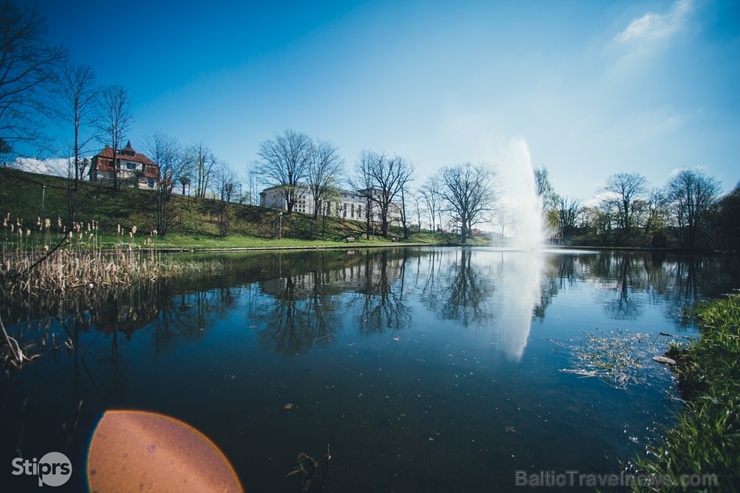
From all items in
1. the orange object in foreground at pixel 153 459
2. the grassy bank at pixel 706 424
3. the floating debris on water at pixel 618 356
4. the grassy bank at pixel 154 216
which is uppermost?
the grassy bank at pixel 154 216

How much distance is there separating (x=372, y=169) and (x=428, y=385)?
53.0m

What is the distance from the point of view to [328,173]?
1885 inches

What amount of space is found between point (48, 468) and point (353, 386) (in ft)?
10.4

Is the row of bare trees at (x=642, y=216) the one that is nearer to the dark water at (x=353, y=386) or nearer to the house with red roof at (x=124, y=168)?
the dark water at (x=353, y=386)

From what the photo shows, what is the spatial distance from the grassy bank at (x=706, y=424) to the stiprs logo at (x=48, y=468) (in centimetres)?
498

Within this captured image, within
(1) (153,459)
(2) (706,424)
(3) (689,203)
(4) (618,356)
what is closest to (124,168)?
(1) (153,459)

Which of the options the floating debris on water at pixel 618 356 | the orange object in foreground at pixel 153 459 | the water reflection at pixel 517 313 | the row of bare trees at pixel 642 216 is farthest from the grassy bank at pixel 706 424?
the row of bare trees at pixel 642 216

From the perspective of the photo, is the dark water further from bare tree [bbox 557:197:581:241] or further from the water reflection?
bare tree [bbox 557:197:581:241]

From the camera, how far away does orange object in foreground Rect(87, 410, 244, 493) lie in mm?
2441

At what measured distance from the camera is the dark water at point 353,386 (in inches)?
110

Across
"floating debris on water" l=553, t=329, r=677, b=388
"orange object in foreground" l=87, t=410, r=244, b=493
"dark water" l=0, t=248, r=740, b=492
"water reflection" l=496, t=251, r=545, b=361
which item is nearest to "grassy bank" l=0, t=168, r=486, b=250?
"dark water" l=0, t=248, r=740, b=492

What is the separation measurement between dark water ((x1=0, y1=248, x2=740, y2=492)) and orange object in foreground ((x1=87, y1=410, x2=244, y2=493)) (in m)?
0.11

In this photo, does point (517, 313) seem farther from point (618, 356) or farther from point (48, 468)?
point (48, 468)

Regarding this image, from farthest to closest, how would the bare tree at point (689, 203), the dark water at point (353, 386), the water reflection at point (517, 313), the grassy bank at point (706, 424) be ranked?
1. the bare tree at point (689, 203)
2. the water reflection at point (517, 313)
3. the dark water at point (353, 386)
4. the grassy bank at point (706, 424)
